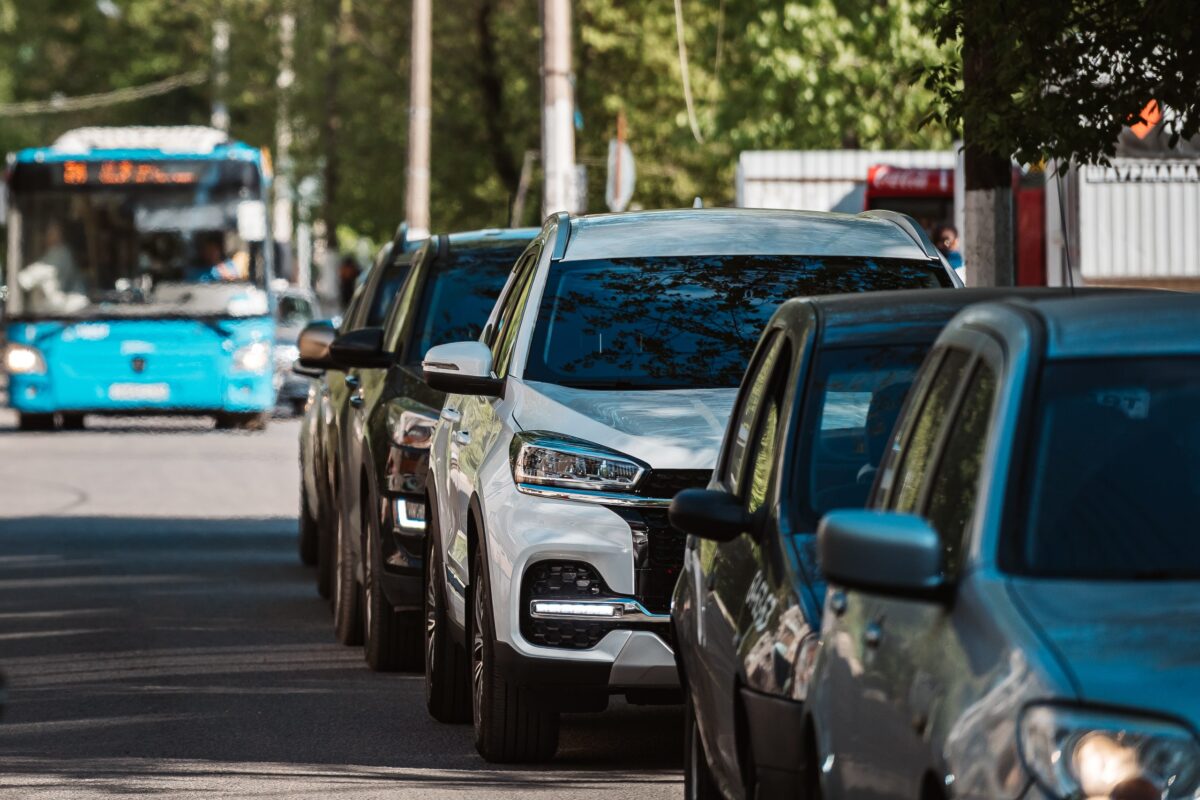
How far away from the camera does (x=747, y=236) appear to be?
9711 millimetres

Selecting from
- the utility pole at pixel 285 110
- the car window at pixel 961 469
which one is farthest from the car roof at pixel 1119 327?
the utility pole at pixel 285 110

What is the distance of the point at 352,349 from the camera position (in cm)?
1214

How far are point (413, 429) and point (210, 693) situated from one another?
1355mm

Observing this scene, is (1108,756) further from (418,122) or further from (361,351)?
(418,122)

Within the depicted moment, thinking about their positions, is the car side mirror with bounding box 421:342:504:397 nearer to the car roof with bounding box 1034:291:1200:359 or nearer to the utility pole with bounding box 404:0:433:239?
the car roof with bounding box 1034:291:1200:359

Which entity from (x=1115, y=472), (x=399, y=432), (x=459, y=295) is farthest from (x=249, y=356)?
(x=1115, y=472)

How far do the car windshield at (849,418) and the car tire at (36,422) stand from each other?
25488mm

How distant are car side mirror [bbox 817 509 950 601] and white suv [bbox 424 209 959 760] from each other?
12.6 feet

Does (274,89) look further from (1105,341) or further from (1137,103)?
(1105,341)

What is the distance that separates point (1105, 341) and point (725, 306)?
4.61 meters

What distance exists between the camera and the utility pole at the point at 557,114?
2250 centimetres

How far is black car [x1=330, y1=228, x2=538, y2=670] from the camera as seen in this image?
1124cm

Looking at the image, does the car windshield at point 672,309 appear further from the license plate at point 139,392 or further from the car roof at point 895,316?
the license plate at point 139,392

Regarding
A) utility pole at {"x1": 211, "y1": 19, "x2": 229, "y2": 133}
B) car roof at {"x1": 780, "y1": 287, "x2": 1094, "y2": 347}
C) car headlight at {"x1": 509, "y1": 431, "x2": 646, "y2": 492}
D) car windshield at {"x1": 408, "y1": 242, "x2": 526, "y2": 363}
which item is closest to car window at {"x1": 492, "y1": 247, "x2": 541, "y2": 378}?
car headlight at {"x1": 509, "y1": 431, "x2": 646, "y2": 492}
